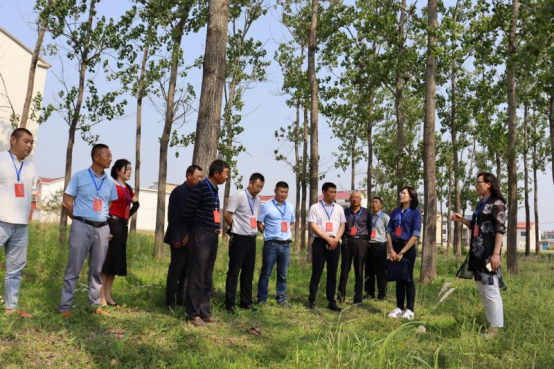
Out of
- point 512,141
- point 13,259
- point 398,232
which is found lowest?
point 13,259

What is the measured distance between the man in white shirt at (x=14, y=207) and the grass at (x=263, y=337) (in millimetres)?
448

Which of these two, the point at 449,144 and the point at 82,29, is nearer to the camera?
the point at 82,29

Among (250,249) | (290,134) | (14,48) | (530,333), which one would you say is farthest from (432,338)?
(14,48)

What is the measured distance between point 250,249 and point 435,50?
287 inches

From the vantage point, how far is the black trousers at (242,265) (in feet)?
22.4

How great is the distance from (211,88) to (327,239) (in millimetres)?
3000

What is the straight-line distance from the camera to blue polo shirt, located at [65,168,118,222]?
5602 millimetres

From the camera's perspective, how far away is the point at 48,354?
4.24 m

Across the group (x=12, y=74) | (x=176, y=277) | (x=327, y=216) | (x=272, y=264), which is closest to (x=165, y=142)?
(x=272, y=264)

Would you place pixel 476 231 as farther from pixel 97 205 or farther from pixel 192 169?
pixel 97 205

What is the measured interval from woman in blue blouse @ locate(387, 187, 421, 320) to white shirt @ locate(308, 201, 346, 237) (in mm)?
871

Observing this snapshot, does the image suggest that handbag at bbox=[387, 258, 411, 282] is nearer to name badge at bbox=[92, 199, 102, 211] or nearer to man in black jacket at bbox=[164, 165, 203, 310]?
man in black jacket at bbox=[164, 165, 203, 310]

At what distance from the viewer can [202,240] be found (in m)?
5.79

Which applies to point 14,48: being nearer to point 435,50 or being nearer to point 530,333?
point 435,50
